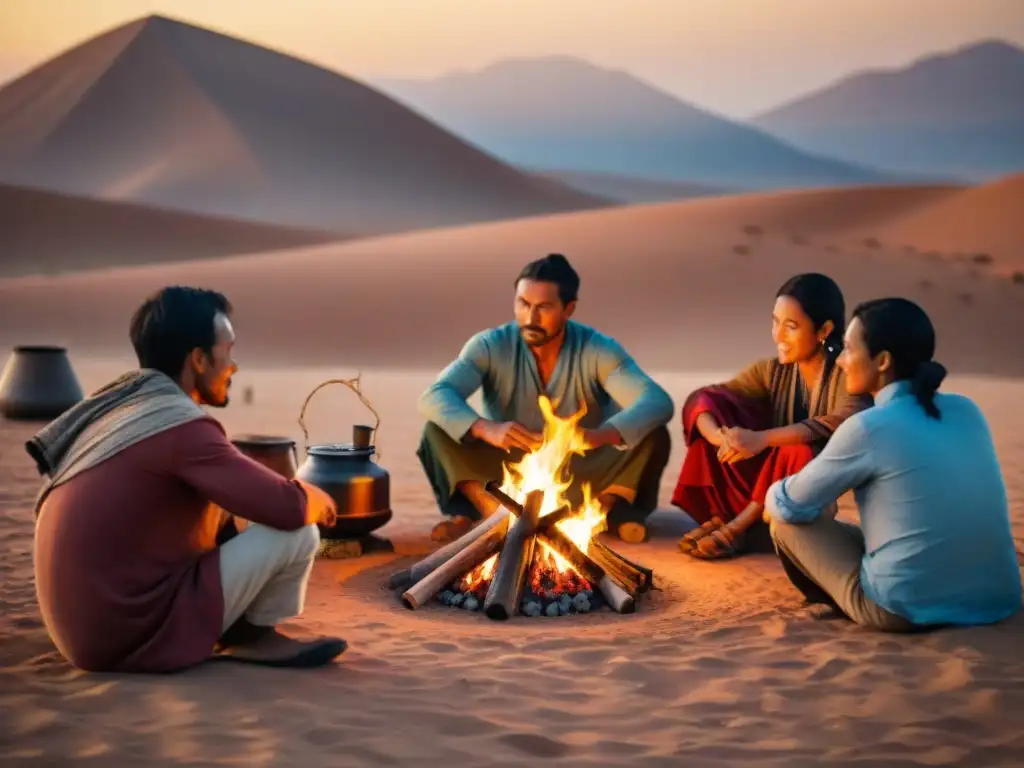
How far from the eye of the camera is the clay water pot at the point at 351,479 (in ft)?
17.5

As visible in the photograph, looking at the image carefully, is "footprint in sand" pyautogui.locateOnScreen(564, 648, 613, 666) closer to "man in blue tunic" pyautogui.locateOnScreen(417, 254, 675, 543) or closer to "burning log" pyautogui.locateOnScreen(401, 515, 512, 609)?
"burning log" pyautogui.locateOnScreen(401, 515, 512, 609)

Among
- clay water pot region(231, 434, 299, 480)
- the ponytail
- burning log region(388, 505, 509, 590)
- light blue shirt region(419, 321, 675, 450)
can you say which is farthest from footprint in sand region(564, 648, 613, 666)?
clay water pot region(231, 434, 299, 480)

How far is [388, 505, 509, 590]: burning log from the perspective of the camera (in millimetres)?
4816

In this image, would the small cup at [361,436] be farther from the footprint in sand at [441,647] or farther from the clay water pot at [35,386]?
the clay water pot at [35,386]

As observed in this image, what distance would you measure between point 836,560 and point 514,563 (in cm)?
133

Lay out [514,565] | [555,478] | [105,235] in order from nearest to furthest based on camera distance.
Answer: [514,565] < [555,478] < [105,235]

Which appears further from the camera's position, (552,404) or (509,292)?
(509,292)

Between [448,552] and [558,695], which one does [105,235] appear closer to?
[448,552]

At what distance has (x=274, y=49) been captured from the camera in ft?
274

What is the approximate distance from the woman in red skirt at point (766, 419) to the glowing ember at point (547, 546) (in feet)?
2.10

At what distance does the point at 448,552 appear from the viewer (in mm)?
4895

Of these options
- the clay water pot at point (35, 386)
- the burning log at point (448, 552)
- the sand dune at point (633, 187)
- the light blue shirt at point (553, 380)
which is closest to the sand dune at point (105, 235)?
the clay water pot at point (35, 386)

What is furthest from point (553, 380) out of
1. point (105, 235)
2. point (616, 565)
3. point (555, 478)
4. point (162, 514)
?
point (105, 235)

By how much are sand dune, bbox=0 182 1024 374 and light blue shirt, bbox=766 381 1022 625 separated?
45.8 feet
